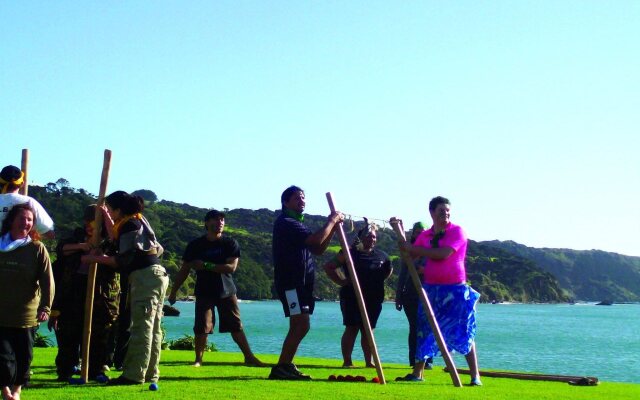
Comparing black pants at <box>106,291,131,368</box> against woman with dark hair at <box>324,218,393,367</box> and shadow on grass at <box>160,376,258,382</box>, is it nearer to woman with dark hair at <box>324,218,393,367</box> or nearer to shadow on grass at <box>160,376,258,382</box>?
shadow on grass at <box>160,376,258,382</box>

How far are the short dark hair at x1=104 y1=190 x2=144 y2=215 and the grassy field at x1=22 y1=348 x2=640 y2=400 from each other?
1795 mm

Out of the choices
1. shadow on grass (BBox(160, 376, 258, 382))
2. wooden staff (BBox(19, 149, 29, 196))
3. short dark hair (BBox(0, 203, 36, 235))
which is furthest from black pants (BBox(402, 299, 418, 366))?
short dark hair (BBox(0, 203, 36, 235))

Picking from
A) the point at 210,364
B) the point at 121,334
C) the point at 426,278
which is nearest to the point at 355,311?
the point at 210,364

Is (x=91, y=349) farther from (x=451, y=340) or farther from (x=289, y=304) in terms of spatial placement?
(x=451, y=340)

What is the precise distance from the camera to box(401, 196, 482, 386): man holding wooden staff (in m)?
10.2

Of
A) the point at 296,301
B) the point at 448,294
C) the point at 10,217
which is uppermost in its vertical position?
the point at 10,217

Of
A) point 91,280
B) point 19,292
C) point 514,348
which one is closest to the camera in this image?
point 19,292

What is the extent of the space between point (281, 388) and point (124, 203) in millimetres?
2508

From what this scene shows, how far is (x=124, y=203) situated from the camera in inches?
348

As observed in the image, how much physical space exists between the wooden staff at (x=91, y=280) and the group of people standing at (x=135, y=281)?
48 mm

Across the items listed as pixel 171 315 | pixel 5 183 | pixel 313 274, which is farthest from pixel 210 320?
pixel 171 315

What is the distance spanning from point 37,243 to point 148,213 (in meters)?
165

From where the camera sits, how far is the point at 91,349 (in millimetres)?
9430

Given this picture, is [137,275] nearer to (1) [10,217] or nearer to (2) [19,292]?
(2) [19,292]
